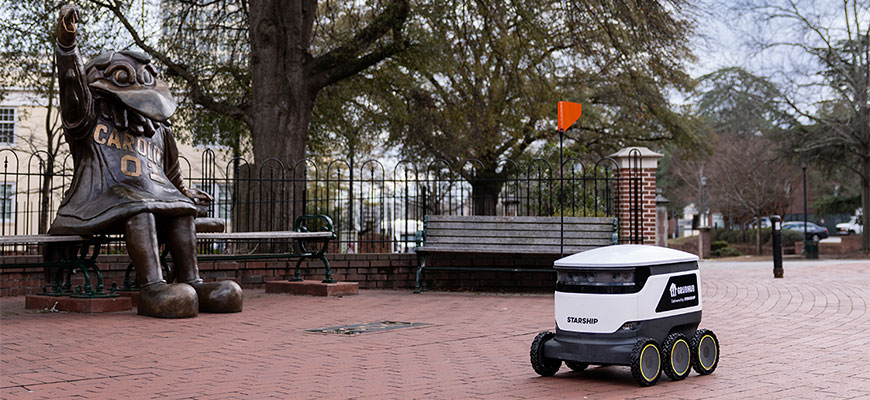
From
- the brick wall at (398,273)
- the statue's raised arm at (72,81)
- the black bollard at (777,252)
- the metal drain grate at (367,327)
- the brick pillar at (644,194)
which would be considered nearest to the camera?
the statue's raised arm at (72,81)

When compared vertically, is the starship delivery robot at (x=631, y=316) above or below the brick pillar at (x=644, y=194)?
below

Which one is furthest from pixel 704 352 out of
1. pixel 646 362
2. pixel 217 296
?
pixel 217 296

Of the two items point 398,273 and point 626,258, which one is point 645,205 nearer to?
point 398,273

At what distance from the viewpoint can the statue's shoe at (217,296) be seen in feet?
25.5

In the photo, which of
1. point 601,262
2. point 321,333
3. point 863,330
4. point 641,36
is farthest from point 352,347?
point 641,36

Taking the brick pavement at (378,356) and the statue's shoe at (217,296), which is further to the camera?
the statue's shoe at (217,296)

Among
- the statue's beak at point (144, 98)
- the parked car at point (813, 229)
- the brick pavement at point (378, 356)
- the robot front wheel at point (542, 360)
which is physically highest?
the statue's beak at point (144, 98)

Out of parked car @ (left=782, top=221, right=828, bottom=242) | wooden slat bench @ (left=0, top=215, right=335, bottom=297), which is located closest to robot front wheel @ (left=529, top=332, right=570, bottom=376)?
wooden slat bench @ (left=0, top=215, right=335, bottom=297)

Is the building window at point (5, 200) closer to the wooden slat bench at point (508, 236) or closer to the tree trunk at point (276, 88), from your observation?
the tree trunk at point (276, 88)

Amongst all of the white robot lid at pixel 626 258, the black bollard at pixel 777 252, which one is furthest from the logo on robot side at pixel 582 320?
the black bollard at pixel 777 252

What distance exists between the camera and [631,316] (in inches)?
182

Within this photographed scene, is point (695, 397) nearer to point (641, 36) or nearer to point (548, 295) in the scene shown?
point (548, 295)

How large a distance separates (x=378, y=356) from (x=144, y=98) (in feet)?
12.2

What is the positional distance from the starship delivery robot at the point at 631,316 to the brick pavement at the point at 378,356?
0.47ft
